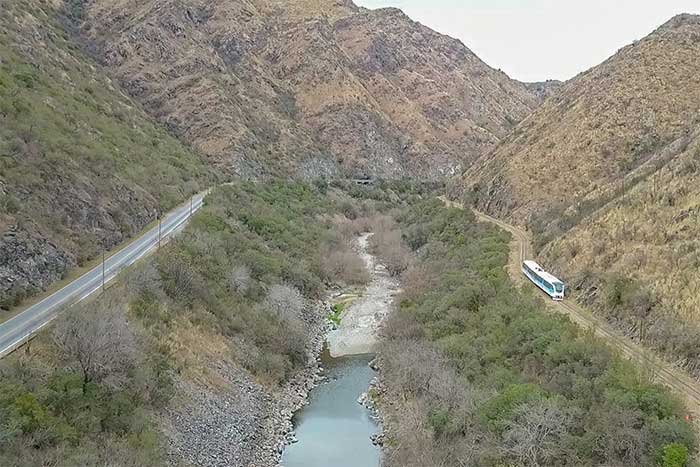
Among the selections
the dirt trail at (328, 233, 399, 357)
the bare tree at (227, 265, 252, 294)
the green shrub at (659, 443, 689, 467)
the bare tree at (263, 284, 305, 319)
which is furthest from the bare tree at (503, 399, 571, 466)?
the bare tree at (227, 265, 252, 294)

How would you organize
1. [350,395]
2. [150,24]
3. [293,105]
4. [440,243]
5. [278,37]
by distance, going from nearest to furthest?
[350,395] < [440,243] < [150,24] < [293,105] < [278,37]

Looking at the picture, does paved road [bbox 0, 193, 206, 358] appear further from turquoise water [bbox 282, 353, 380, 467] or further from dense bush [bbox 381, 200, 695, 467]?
dense bush [bbox 381, 200, 695, 467]

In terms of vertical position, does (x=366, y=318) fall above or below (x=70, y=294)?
below

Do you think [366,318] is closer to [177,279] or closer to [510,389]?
[177,279]

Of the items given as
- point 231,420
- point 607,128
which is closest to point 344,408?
point 231,420

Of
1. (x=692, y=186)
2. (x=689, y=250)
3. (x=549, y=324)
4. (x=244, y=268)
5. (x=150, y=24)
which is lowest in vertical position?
(x=244, y=268)

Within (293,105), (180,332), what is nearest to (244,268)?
(180,332)

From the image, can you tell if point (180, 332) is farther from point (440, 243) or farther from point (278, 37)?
point (278, 37)
